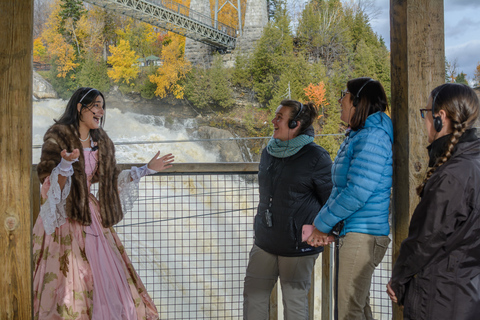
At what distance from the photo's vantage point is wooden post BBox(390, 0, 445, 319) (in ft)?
5.44

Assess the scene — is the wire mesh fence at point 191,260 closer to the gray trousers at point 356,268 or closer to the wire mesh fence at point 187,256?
the wire mesh fence at point 187,256

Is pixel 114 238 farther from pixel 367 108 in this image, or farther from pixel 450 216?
pixel 450 216

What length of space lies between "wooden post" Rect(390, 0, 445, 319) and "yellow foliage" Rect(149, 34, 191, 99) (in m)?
25.5

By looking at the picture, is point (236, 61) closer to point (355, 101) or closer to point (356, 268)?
point (355, 101)

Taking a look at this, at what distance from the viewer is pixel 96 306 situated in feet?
6.77

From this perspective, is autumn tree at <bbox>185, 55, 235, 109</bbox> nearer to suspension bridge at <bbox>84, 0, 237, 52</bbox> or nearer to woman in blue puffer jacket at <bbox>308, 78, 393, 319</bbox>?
suspension bridge at <bbox>84, 0, 237, 52</bbox>

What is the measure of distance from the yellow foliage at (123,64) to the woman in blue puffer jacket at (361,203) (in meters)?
25.3

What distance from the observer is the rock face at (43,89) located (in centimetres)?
2288

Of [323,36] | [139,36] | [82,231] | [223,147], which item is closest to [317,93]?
[323,36]

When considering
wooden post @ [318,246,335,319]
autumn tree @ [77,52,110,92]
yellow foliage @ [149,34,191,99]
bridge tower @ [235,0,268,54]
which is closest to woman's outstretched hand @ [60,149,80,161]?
wooden post @ [318,246,335,319]

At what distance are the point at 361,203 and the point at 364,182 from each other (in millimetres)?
76

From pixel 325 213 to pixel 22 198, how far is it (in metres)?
1.07

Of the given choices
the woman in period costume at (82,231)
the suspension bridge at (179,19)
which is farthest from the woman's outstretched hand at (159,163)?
the suspension bridge at (179,19)

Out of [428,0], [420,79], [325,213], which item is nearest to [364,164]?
[325,213]
